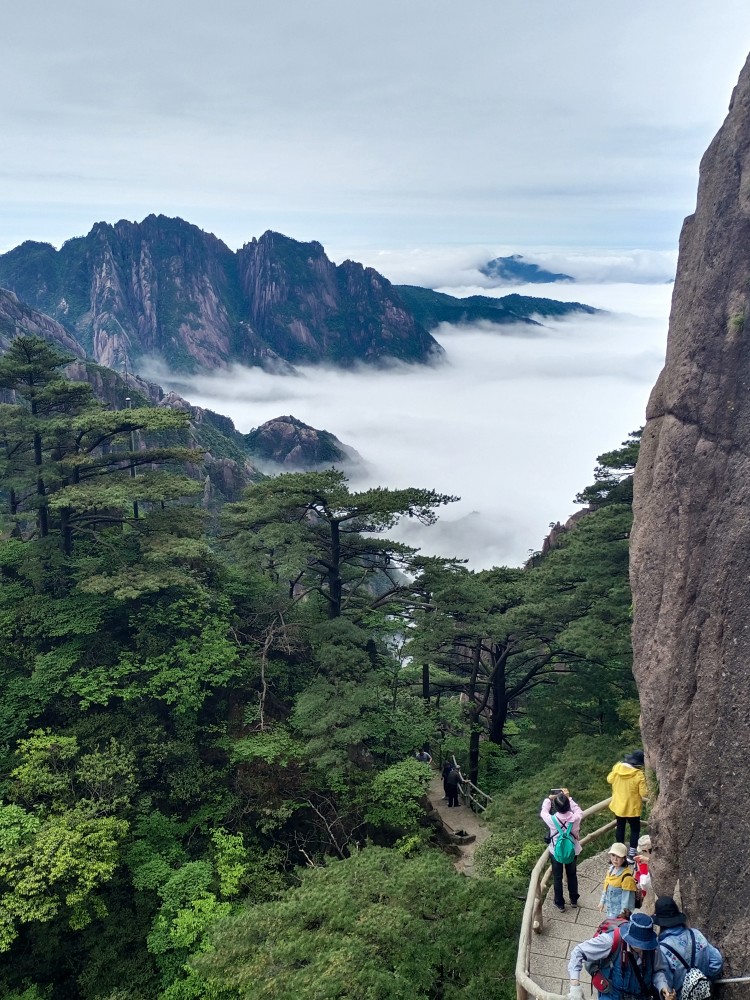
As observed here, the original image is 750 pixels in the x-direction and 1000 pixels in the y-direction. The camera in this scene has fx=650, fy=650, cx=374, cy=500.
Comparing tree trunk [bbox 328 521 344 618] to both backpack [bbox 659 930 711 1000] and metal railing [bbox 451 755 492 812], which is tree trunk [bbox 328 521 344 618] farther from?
backpack [bbox 659 930 711 1000]

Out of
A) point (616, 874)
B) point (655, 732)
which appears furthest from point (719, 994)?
point (655, 732)

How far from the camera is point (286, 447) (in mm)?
97938

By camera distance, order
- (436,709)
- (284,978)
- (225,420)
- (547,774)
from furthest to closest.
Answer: (225,420) → (436,709) → (547,774) → (284,978)

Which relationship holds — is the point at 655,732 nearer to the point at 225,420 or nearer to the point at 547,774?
the point at 547,774

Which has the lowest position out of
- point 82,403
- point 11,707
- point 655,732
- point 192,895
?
point 192,895

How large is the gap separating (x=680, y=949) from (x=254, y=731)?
13208mm

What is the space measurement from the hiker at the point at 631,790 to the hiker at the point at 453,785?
11.1 meters

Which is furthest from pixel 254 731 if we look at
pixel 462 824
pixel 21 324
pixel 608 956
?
pixel 21 324

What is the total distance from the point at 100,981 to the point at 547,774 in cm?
950

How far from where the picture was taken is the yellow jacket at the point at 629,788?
775 centimetres

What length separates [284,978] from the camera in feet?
26.4

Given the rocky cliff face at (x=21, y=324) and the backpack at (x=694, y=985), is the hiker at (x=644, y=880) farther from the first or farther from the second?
the rocky cliff face at (x=21, y=324)

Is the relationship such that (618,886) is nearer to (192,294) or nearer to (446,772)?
(446,772)

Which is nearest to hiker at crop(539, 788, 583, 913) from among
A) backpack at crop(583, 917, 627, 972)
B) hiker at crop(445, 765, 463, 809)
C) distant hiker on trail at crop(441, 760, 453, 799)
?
backpack at crop(583, 917, 627, 972)
